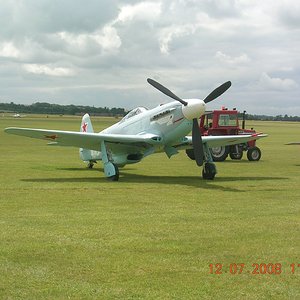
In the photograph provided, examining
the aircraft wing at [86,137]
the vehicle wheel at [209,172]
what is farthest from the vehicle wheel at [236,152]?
the aircraft wing at [86,137]

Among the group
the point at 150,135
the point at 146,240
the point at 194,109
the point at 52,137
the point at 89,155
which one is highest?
the point at 194,109

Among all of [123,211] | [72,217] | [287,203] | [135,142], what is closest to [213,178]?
[135,142]

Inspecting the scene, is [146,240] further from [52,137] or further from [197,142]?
[52,137]

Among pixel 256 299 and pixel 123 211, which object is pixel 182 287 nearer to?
pixel 256 299

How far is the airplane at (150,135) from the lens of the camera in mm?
14844

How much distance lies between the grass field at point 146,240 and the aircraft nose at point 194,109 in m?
2.08

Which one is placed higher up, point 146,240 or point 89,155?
point 89,155

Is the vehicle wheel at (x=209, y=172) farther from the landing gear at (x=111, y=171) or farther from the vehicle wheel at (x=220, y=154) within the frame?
the vehicle wheel at (x=220, y=154)

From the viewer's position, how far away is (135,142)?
1574cm

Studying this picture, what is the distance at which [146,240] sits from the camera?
23.1ft

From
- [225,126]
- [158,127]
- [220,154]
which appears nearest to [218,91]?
[158,127]

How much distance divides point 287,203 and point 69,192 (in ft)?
16.3

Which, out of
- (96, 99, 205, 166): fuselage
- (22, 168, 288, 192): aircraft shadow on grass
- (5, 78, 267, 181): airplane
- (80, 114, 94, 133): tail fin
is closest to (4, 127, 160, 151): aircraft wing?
(5, 78, 267, 181): airplane

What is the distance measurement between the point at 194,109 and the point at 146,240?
7.71m
